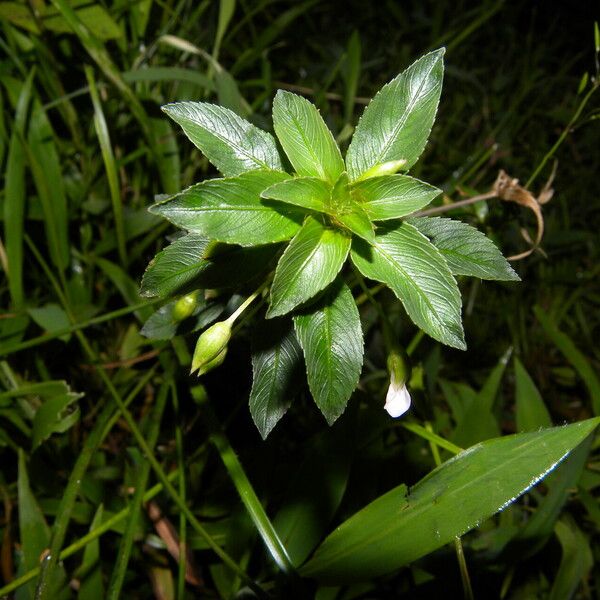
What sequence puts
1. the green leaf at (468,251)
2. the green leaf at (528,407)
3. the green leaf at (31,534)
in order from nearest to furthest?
the green leaf at (468,251) < the green leaf at (31,534) < the green leaf at (528,407)

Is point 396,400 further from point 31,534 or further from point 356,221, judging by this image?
point 31,534

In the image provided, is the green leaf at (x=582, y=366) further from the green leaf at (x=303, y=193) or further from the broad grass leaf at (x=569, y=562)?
the green leaf at (x=303, y=193)

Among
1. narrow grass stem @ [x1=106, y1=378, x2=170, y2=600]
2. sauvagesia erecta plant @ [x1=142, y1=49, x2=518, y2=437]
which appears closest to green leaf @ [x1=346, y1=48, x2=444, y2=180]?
sauvagesia erecta plant @ [x1=142, y1=49, x2=518, y2=437]

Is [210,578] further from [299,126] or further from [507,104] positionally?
[507,104]

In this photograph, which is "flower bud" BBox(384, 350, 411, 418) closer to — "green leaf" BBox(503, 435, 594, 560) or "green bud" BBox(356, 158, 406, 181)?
"green bud" BBox(356, 158, 406, 181)

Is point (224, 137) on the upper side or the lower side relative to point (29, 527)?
upper

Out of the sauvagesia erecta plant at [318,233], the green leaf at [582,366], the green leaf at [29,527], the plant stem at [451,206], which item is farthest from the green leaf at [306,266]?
the green leaf at [582,366]

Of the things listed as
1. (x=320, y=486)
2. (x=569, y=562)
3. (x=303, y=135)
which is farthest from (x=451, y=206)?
(x=569, y=562)
